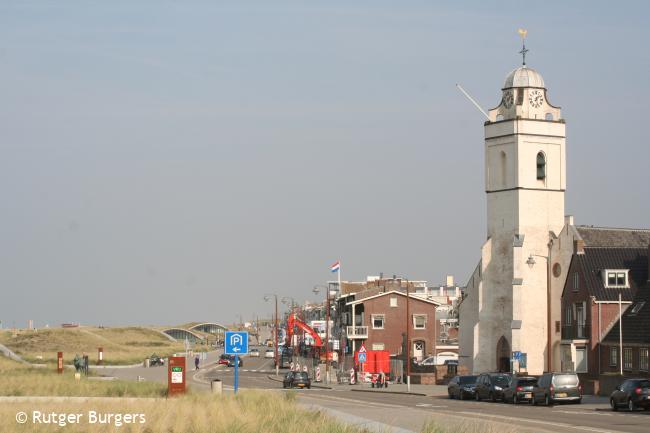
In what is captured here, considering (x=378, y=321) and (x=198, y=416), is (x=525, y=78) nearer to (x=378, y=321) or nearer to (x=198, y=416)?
(x=378, y=321)

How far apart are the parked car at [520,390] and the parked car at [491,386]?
3.95 feet

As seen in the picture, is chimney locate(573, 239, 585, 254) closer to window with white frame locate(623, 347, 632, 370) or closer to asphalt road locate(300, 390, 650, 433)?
window with white frame locate(623, 347, 632, 370)

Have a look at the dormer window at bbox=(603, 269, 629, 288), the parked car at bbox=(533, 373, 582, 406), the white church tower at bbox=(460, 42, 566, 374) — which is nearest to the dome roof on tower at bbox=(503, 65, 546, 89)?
the white church tower at bbox=(460, 42, 566, 374)

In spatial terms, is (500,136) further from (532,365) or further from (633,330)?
(633,330)

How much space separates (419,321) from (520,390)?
6141cm

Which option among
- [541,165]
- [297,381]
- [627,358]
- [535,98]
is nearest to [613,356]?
[627,358]

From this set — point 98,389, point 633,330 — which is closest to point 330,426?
point 98,389

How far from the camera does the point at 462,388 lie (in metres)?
63.3

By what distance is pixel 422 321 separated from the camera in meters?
118

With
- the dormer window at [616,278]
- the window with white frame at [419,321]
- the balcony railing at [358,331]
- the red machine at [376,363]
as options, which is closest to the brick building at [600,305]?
the dormer window at [616,278]

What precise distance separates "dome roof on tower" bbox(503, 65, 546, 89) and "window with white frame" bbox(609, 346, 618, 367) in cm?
2438

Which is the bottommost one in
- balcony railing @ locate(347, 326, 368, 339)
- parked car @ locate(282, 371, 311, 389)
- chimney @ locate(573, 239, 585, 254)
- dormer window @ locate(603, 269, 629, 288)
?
parked car @ locate(282, 371, 311, 389)

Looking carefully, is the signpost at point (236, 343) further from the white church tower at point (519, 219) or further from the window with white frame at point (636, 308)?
the white church tower at point (519, 219)

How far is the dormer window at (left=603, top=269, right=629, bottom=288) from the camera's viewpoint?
7531 cm
